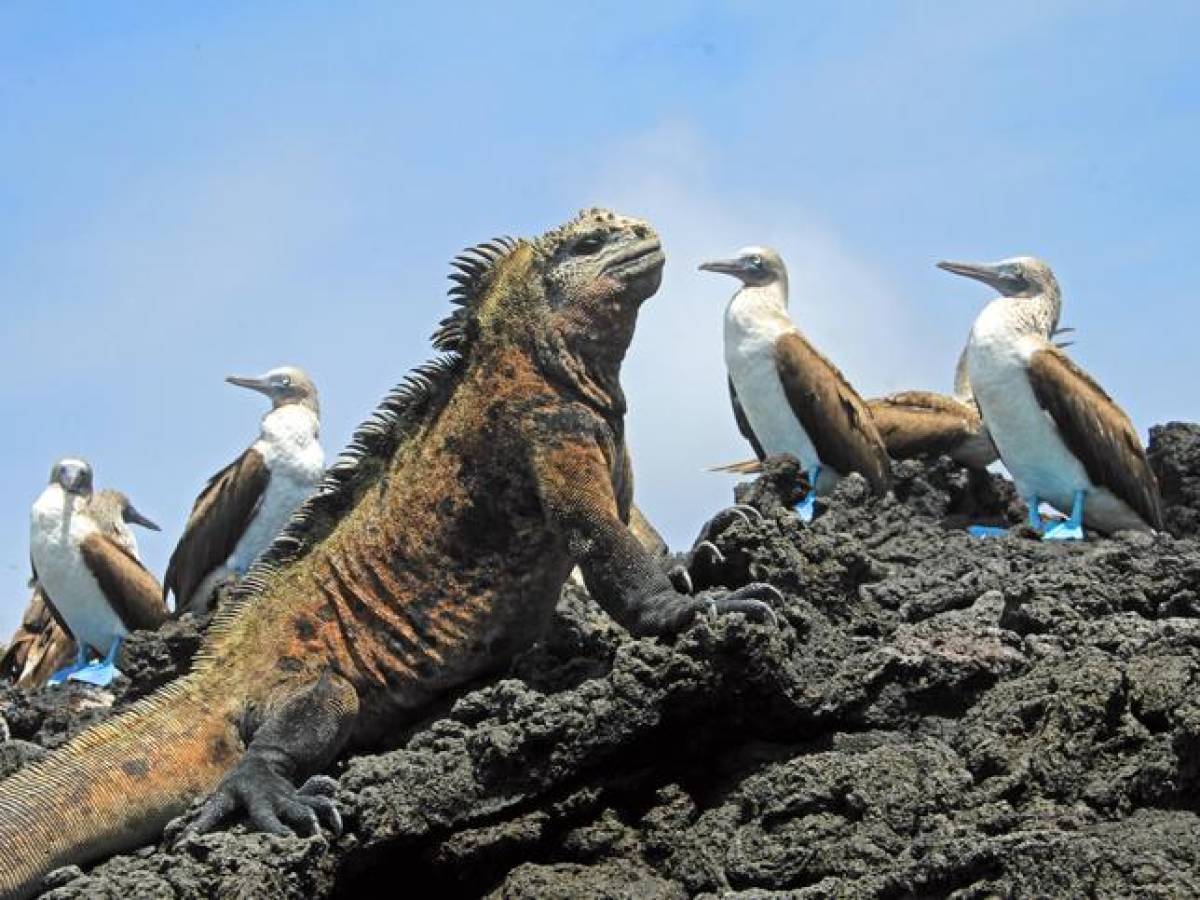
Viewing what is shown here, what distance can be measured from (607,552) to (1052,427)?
7.37 m

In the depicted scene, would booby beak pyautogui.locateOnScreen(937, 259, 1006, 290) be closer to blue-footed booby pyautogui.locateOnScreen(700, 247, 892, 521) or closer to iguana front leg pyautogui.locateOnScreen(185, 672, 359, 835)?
blue-footed booby pyautogui.locateOnScreen(700, 247, 892, 521)

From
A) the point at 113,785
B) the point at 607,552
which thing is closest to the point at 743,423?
the point at 607,552

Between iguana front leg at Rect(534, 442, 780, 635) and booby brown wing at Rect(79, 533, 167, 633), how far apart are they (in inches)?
363

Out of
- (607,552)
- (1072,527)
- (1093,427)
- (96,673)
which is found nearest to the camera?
(607,552)

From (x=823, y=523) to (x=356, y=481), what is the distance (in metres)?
2.53

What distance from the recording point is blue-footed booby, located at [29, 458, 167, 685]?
18.4m

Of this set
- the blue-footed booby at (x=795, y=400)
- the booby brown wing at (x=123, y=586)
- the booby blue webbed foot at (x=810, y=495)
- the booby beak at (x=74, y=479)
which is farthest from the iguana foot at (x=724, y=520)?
the booby beak at (x=74, y=479)

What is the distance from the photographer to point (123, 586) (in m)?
18.5

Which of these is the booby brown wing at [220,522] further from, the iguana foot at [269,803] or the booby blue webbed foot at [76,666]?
the iguana foot at [269,803]

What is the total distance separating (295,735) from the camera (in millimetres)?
9328

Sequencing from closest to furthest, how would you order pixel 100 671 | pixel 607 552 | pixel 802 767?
pixel 802 767
pixel 607 552
pixel 100 671

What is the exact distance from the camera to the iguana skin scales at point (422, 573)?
919 cm

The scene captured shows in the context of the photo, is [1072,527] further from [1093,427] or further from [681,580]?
[681,580]

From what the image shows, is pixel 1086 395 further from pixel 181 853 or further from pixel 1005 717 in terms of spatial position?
pixel 181 853
